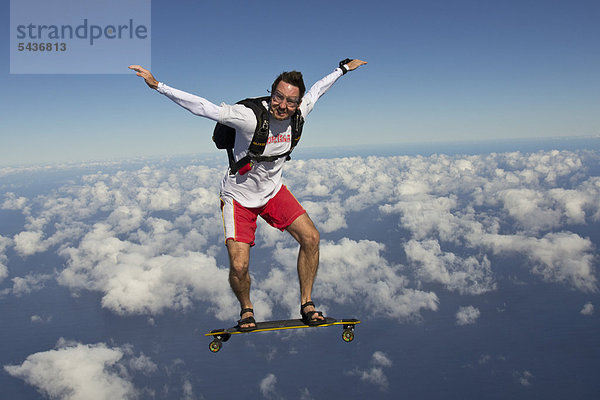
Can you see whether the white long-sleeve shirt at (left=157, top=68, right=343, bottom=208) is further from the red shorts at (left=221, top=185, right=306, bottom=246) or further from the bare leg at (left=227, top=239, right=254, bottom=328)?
the bare leg at (left=227, top=239, right=254, bottom=328)

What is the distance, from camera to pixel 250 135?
350cm

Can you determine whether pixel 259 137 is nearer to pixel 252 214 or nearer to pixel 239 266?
pixel 252 214

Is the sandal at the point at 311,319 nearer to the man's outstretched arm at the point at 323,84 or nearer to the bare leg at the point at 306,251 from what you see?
the bare leg at the point at 306,251

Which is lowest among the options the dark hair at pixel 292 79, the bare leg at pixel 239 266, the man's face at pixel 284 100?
the bare leg at pixel 239 266

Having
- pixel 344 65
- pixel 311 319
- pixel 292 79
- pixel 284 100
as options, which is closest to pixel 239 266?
pixel 311 319

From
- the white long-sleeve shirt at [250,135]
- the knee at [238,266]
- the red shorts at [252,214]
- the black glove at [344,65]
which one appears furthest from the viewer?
the black glove at [344,65]

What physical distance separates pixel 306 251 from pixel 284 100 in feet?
7.25

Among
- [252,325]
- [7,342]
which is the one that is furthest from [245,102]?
[7,342]

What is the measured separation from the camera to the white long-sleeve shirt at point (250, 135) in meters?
3.12

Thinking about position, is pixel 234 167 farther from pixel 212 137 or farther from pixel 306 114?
pixel 306 114

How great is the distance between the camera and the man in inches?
133

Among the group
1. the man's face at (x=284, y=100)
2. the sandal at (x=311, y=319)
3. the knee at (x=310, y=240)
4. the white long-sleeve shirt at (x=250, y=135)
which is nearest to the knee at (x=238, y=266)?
the white long-sleeve shirt at (x=250, y=135)

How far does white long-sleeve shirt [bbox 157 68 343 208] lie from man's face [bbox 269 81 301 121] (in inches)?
5.2

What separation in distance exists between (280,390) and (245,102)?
20896 cm
